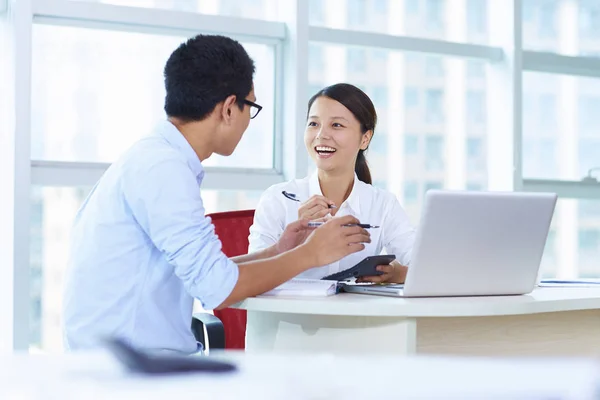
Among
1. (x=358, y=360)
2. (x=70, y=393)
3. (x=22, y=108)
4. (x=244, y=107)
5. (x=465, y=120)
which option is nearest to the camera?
(x=70, y=393)

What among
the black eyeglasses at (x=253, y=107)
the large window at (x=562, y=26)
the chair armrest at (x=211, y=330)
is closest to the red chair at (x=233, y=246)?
the chair armrest at (x=211, y=330)

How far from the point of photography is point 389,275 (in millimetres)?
2137

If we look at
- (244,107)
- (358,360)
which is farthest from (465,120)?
(358,360)

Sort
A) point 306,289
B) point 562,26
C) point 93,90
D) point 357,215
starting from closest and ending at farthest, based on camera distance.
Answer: point 306,289 → point 357,215 → point 93,90 → point 562,26

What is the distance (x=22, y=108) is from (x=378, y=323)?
2066 mm

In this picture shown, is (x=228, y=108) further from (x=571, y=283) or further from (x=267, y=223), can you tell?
(x=571, y=283)

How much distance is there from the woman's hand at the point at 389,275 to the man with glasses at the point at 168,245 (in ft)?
0.53

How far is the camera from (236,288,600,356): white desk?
1.70 metres

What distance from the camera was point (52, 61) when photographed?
3.49 meters

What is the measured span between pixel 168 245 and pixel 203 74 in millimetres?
456

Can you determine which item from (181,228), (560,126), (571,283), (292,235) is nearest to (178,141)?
(181,228)

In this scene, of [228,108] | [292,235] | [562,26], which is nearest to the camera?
[228,108]

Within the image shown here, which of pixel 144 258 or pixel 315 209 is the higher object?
pixel 315 209

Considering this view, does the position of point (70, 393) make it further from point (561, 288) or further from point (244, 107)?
point (561, 288)
